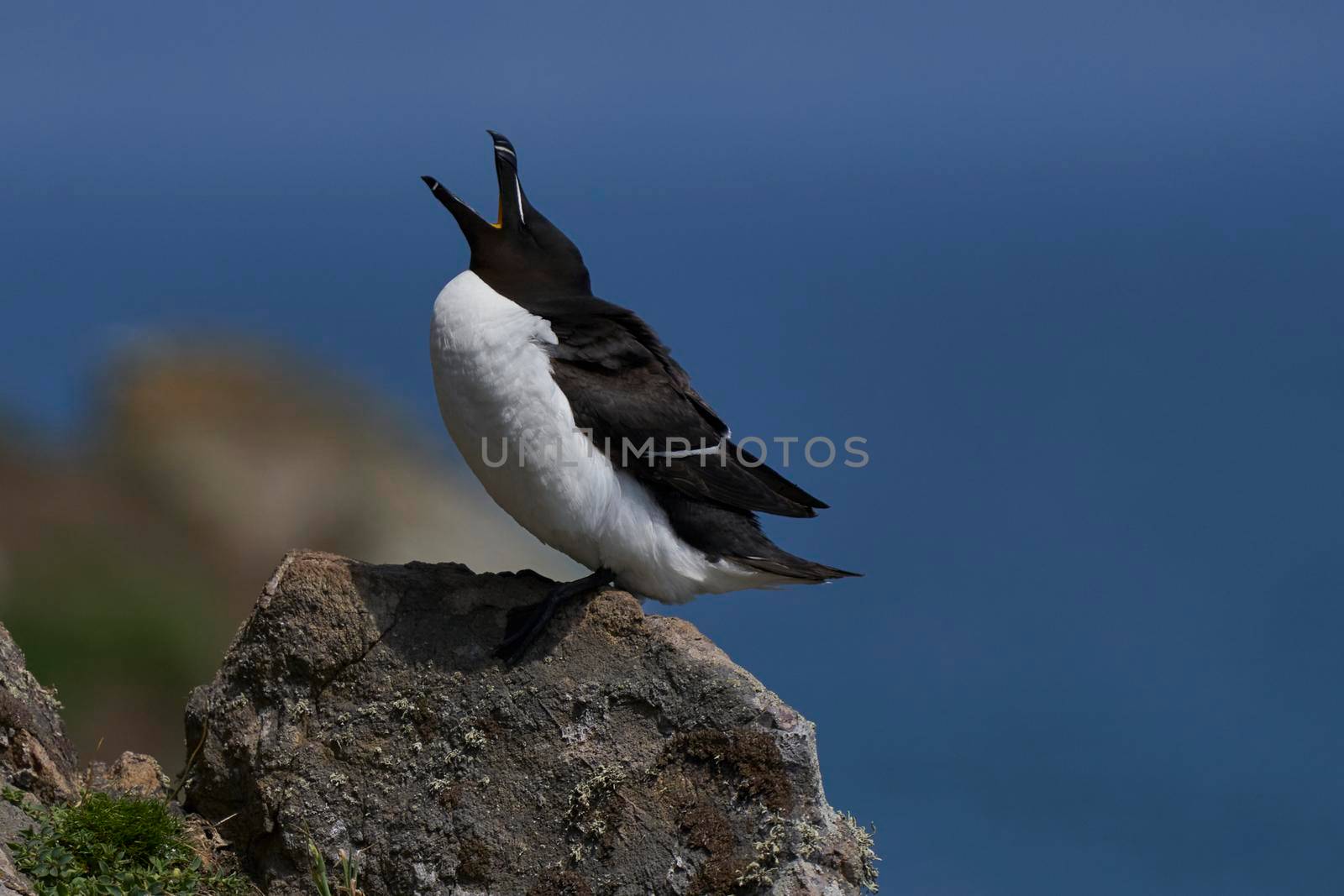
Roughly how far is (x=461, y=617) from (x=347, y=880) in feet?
4.33

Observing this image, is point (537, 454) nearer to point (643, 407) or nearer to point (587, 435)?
point (587, 435)

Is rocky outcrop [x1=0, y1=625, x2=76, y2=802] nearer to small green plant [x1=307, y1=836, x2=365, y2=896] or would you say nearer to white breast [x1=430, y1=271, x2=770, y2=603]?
small green plant [x1=307, y1=836, x2=365, y2=896]

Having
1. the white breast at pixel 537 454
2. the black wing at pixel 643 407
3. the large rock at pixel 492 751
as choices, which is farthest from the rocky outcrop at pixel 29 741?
the black wing at pixel 643 407

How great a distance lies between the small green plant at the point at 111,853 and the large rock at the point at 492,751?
1.44ft

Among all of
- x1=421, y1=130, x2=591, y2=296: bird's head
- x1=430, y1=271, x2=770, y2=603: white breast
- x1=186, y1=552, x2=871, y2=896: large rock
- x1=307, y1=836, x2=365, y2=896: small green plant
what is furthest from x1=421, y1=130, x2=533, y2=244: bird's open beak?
x1=307, y1=836, x2=365, y2=896: small green plant

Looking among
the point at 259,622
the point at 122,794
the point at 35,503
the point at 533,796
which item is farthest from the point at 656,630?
the point at 35,503

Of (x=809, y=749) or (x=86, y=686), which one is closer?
(x=809, y=749)

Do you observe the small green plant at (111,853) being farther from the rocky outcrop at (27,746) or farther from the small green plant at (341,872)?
the small green plant at (341,872)

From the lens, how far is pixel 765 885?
5961 mm

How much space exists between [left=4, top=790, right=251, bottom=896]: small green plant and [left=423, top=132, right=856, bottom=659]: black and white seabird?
1.75 metres

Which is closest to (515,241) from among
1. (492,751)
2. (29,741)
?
(492,751)

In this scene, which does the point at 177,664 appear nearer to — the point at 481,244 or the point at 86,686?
the point at 86,686

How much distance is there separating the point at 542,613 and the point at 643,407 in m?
1.11

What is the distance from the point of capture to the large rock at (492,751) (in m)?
6.12
